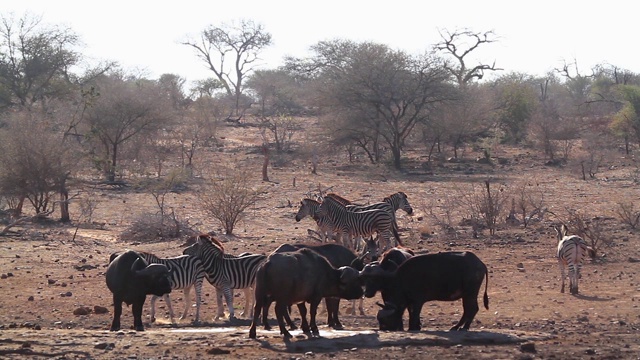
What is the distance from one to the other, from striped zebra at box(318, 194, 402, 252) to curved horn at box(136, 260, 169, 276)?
7.26m

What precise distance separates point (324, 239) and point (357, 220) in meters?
0.97

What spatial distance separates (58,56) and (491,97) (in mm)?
21922

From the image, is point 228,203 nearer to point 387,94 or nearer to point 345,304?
point 345,304

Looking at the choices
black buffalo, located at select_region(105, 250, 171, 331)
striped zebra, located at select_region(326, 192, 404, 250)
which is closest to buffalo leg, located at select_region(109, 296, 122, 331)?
black buffalo, located at select_region(105, 250, 171, 331)

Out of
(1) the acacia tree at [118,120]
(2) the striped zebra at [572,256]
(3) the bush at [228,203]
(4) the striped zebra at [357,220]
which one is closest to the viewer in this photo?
(2) the striped zebra at [572,256]

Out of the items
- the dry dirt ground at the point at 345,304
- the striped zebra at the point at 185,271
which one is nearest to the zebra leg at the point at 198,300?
the striped zebra at the point at 185,271

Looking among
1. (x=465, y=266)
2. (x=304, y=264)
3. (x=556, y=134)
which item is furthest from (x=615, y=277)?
(x=556, y=134)

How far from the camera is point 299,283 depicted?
10.7 m

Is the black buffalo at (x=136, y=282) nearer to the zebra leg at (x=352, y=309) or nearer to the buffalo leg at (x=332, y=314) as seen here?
the buffalo leg at (x=332, y=314)

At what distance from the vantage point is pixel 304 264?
1075cm

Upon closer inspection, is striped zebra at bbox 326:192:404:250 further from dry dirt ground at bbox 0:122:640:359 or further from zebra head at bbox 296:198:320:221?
dry dirt ground at bbox 0:122:640:359

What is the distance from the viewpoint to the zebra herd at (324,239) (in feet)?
42.6

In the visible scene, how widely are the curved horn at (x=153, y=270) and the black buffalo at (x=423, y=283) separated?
253 centimetres

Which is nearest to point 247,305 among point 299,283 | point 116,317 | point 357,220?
point 116,317
